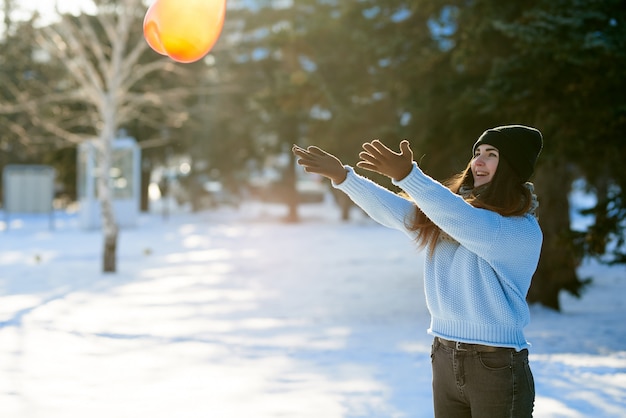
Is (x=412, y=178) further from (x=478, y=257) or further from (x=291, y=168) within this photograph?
(x=291, y=168)

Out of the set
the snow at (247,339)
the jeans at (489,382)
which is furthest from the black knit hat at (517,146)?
the snow at (247,339)

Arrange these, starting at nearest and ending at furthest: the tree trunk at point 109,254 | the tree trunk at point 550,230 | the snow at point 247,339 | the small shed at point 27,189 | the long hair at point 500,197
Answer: the long hair at point 500,197 → the snow at point 247,339 → the tree trunk at point 550,230 → the tree trunk at point 109,254 → the small shed at point 27,189

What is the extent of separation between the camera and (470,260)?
2809 millimetres

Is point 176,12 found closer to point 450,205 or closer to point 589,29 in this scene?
point 450,205

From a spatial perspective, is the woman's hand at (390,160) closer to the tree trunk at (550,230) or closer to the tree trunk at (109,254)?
the tree trunk at (550,230)

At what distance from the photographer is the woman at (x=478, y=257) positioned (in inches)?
105

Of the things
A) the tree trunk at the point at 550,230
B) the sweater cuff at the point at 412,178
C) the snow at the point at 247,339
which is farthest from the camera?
the tree trunk at the point at 550,230

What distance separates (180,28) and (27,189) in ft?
77.1

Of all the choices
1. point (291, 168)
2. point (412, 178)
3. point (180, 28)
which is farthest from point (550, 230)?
point (291, 168)

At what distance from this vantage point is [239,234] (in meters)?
26.3

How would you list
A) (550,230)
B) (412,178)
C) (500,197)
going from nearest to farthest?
1. (412,178)
2. (500,197)
3. (550,230)

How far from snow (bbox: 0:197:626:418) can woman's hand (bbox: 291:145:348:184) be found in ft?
10.5

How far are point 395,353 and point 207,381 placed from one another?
2.29m

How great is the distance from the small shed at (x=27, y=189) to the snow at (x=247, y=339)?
8402 millimetres
